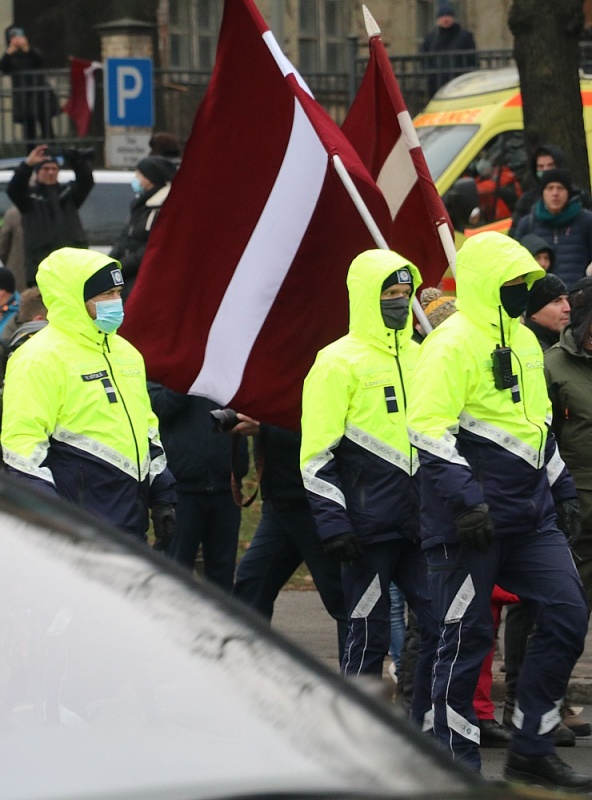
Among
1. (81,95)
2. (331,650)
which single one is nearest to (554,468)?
(331,650)

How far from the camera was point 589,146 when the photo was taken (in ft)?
49.6

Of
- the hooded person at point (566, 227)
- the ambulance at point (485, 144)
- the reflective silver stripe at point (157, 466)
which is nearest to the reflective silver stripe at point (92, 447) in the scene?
the reflective silver stripe at point (157, 466)

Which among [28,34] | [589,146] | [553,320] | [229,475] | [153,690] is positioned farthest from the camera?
[28,34]

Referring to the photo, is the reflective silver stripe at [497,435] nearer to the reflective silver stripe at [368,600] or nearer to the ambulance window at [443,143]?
the reflective silver stripe at [368,600]

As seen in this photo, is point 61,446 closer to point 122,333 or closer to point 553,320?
point 122,333

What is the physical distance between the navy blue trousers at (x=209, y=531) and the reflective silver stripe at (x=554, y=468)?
2.23 m

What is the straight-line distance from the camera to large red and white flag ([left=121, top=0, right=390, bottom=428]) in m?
7.39

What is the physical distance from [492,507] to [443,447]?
341 millimetres

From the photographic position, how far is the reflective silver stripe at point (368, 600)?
6328mm

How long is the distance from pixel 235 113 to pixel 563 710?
118 inches

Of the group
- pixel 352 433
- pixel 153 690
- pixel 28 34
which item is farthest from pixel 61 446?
pixel 28 34

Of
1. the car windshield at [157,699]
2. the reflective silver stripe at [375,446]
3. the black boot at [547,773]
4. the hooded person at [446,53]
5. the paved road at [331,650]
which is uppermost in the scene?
the hooded person at [446,53]

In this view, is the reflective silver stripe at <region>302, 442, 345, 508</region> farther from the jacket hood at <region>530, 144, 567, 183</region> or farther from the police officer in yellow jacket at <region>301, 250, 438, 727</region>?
the jacket hood at <region>530, 144, 567, 183</region>

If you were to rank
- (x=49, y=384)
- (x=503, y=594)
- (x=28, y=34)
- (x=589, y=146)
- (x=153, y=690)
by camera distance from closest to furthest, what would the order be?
(x=153, y=690) → (x=49, y=384) → (x=503, y=594) → (x=589, y=146) → (x=28, y=34)
